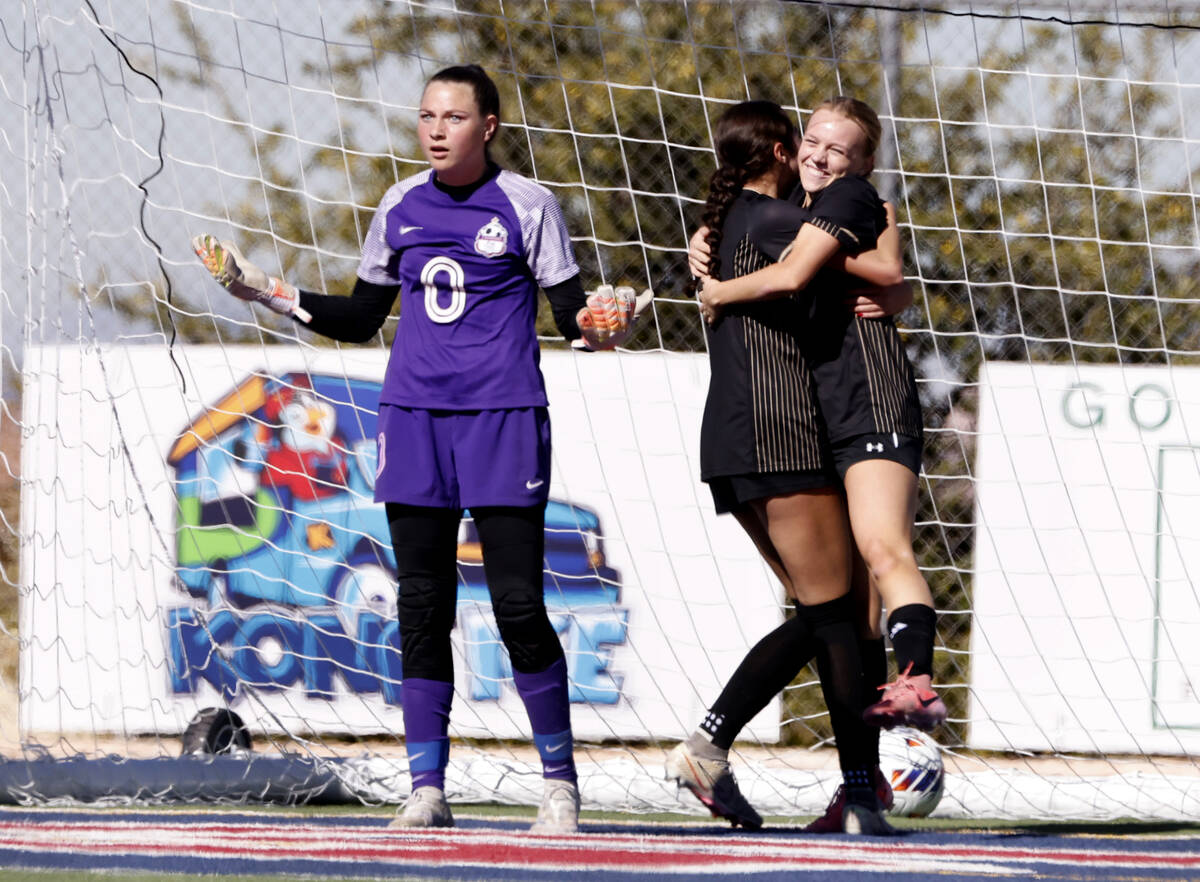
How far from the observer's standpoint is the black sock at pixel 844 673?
11.3ft

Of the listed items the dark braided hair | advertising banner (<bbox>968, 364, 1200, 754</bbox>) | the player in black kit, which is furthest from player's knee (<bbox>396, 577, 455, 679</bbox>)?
advertising banner (<bbox>968, 364, 1200, 754</bbox>)

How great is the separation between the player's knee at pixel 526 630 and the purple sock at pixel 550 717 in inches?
0.9

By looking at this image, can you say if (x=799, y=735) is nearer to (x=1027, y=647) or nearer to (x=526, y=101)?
(x=1027, y=647)

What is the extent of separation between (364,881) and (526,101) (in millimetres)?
4564

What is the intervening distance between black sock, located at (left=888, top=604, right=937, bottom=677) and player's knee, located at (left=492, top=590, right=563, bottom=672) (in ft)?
2.33

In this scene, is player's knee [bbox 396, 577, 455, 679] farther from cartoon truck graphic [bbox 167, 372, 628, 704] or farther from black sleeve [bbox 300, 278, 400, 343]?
cartoon truck graphic [bbox 167, 372, 628, 704]

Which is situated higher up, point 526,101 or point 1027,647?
point 526,101

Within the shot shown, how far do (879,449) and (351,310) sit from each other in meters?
1.20

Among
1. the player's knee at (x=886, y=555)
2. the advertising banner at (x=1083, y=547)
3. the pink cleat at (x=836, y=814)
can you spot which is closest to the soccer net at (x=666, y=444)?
the advertising banner at (x=1083, y=547)

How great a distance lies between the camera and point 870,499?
3258 millimetres

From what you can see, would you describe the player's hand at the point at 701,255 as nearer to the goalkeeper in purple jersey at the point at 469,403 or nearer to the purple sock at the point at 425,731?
the goalkeeper in purple jersey at the point at 469,403

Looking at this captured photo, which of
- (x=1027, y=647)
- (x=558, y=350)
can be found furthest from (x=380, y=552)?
(x=1027, y=647)

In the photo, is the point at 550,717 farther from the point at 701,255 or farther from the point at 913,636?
the point at 701,255

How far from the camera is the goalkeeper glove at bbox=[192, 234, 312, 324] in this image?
3.43m
